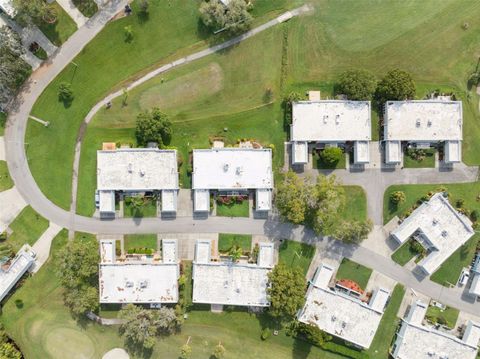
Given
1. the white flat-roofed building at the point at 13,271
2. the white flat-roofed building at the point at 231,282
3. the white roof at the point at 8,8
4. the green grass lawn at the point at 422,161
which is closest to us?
the white roof at the point at 8,8

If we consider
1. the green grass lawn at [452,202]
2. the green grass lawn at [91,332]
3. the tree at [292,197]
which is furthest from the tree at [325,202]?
the green grass lawn at [91,332]

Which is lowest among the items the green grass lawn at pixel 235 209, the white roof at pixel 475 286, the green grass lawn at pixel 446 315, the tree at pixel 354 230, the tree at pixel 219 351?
the tree at pixel 219 351

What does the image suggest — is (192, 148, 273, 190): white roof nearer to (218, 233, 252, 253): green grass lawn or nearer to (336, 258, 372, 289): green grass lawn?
(218, 233, 252, 253): green grass lawn

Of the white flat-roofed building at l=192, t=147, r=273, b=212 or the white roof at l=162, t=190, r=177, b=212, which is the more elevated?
the white flat-roofed building at l=192, t=147, r=273, b=212

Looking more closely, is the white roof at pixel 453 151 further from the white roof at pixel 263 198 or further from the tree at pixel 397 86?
the white roof at pixel 263 198

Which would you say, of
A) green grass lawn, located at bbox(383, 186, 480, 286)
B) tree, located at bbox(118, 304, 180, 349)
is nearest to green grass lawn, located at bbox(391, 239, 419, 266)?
green grass lawn, located at bbox(383, 186, 480, 286)

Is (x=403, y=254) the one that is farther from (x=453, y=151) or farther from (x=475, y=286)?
(x=453, y=151)
